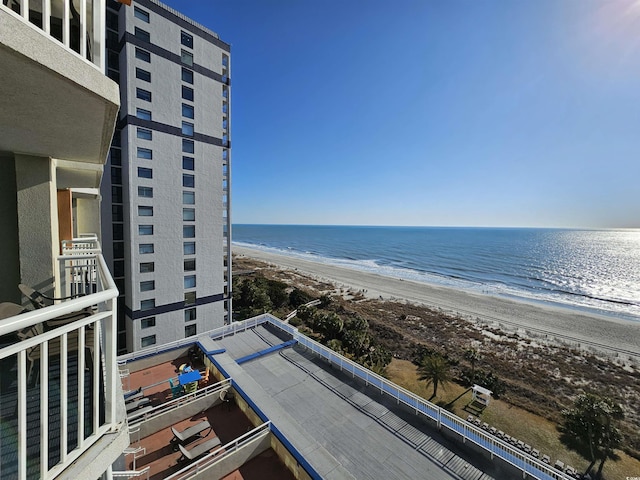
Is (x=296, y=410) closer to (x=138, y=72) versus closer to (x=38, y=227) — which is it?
(x=38, y=227)

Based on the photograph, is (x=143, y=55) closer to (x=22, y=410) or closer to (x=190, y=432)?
(x=190, y=432)

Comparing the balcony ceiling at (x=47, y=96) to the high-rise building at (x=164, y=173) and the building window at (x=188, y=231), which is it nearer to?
the high-rise building at (x=164, y=173)

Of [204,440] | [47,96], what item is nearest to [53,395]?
[47,96]

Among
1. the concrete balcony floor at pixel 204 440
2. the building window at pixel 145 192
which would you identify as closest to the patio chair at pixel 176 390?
the concrete balcony floor at pixel 204 440

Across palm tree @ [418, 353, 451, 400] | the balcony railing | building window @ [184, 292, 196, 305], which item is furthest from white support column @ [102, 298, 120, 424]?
building window @ [184, 292, 196, 305]

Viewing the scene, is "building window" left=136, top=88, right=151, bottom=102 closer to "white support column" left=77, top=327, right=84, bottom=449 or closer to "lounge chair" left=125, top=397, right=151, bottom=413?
"lounge chair" left=125, top=397, right=151, bottom=413

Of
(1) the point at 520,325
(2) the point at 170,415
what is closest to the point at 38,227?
Result: (2) the point at 170,415
